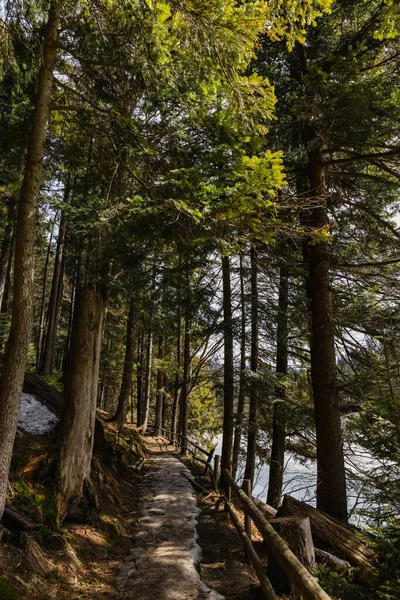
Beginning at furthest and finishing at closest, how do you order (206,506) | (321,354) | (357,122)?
(206,506) → (321,354) → (357,122)

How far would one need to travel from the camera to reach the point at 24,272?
5.21 meters

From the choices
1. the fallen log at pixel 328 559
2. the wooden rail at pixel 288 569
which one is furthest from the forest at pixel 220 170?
the fallen log at pixel 328 559

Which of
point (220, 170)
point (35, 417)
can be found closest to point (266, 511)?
point (35, 417)

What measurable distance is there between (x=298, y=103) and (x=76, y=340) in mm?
6616

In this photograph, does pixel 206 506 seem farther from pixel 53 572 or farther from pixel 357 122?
pixel 357 122

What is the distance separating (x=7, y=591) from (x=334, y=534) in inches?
191

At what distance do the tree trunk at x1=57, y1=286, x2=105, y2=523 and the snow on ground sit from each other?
2.51 metres

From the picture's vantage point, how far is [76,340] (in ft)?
23.0

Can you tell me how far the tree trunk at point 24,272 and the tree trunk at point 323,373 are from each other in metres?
4.88

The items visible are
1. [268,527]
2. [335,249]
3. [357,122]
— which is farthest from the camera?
[335,249]

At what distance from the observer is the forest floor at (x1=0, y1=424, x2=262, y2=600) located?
15.1 feet

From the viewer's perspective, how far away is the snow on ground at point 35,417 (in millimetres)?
8706

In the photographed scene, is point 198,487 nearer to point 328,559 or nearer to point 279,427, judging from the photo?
point 279,427

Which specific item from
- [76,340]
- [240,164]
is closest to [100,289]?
[76,340]
